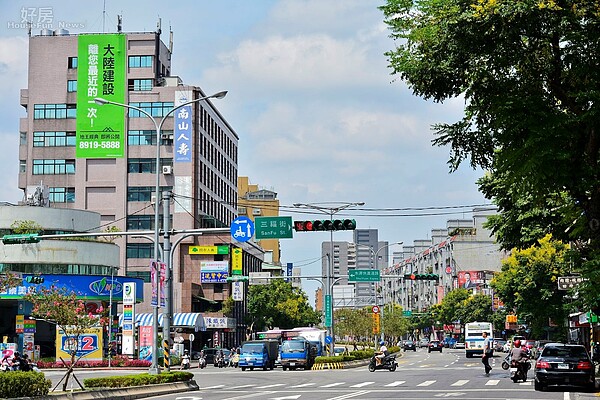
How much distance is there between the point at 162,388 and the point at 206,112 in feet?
232

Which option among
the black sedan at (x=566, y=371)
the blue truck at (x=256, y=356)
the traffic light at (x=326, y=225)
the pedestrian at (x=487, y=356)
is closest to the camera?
the black sedan at (x=566, y=371)

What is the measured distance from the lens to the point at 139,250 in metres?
93.7

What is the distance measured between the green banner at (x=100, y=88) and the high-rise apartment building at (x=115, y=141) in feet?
0.35

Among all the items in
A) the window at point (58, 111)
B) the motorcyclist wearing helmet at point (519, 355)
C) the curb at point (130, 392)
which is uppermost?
the window at point (58, 111)

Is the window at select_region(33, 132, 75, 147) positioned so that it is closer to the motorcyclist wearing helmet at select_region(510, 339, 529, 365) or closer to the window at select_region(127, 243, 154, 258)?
the window at select_region(127, 243, 154, 258)

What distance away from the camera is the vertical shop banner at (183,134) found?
90.4m

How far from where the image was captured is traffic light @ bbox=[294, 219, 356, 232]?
3788cm

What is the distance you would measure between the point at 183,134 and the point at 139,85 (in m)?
8.19

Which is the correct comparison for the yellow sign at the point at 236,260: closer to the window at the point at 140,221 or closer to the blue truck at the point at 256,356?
the window at the point at 140,221

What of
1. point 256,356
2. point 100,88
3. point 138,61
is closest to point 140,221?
point 100,88

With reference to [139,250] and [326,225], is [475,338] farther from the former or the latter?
[326,225]

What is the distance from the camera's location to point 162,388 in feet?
101

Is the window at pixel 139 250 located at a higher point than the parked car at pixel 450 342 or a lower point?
higher

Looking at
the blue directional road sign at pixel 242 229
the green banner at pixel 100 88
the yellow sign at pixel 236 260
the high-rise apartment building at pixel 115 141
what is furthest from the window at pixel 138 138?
the blue directional road sign at pixel 242 229
